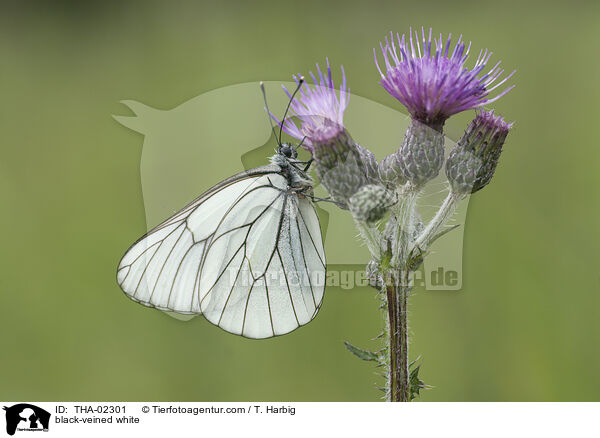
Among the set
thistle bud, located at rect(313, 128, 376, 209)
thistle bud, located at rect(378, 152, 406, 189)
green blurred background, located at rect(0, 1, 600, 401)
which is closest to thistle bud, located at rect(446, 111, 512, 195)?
thistle bud, located at rect(378, 152, 406, 189)

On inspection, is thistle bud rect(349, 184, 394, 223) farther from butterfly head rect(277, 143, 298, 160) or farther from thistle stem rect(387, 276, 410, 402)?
butterfly head rect(277, 143, 298, 160)

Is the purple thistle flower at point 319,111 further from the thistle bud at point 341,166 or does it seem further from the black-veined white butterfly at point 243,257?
the black-veined white butterfly at point 243,257

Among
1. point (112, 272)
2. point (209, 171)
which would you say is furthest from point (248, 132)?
point (112, 272)
